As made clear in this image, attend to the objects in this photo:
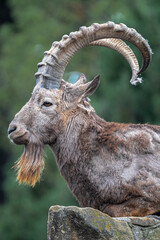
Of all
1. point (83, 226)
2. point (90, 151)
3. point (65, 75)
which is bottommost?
point (83, 226)

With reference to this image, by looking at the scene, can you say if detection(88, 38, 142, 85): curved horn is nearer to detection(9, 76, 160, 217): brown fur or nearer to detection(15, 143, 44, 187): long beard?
detection(9, 76, 160, 217): brown fur

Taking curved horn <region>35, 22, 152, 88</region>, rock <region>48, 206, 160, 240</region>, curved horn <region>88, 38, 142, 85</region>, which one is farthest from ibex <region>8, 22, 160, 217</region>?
rock <region>48, 206, 160, 240</region>

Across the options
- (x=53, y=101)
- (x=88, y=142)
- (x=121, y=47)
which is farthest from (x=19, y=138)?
(x=121, y=47)

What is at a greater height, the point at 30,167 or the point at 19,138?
the point at 19,138

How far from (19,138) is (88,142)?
113 cm

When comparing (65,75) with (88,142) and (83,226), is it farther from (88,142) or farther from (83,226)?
(83,226)

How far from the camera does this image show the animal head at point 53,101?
1134 centimetres

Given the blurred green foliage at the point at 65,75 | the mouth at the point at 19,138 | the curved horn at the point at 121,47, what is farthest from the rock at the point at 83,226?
the blurred green foliage at the point at 65,75

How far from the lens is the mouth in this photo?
1120 cm

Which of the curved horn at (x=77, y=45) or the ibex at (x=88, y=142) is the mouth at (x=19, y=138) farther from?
the curved horn at (x=77, y=45)

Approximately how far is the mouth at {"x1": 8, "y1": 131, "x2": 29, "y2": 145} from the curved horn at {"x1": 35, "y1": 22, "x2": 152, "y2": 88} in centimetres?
95

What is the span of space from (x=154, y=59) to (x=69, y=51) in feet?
52.7

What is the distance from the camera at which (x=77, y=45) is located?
1175 centimetres

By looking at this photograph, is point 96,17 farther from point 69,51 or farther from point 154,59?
point 69,51
